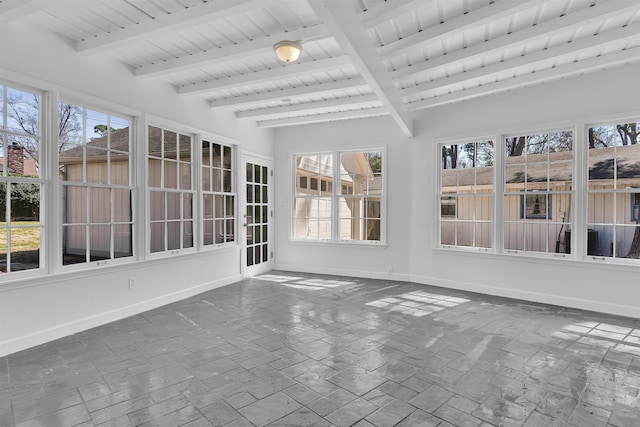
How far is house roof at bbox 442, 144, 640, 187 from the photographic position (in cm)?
443

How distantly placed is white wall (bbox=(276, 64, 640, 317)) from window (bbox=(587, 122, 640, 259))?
0.20 meters

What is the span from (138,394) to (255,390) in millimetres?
809

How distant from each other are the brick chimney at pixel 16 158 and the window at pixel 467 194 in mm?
5472

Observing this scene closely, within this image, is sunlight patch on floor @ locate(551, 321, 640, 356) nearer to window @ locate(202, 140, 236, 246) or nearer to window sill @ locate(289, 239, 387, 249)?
window sill @ locate(289, 239, 387, 249)

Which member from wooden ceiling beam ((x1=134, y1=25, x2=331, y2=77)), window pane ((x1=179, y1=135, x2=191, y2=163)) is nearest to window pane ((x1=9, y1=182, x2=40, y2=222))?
wooden ceiling beam ((x1=134, y1=25, x2=331, y2=77))

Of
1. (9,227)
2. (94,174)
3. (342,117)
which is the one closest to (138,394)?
(9,227)

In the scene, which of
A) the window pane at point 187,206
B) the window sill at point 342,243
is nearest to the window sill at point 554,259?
the window sill at point 342,243

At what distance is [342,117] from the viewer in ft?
19.9

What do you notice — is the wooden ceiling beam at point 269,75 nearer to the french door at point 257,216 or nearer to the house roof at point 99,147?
the house roof at point 99,147

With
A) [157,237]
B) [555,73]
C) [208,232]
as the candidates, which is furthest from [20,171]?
[555,73]

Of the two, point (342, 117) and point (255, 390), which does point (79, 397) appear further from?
point (342, 117)

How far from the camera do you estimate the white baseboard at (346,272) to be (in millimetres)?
6318

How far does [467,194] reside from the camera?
5.67 metres

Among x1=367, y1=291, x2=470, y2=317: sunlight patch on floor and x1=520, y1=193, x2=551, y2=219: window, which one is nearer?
x1=367, y1=291, x2=470, y2=317: sunlight patch on floor
